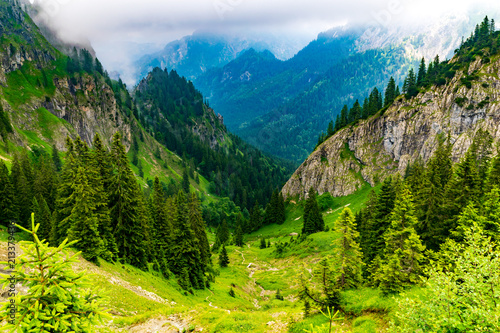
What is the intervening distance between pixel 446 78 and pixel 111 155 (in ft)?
411

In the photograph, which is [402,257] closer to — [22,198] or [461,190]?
[461,190]

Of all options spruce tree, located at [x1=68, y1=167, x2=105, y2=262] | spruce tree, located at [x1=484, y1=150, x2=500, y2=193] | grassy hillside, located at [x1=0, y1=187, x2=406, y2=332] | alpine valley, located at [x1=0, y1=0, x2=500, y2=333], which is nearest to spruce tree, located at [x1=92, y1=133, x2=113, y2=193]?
alpine valley, located at [x1=0, y1=0, x2=500, y2=333]

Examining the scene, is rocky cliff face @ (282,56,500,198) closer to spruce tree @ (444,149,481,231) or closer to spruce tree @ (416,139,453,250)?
spruce tree @ (416,139,453,250)

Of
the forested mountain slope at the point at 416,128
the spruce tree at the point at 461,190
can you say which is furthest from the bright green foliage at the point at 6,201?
the forested mountain slope at the point at 416,128

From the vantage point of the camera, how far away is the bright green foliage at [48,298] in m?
6.42

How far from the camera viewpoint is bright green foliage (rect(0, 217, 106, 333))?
6415mm

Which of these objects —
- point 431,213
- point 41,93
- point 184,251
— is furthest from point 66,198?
point 41,93

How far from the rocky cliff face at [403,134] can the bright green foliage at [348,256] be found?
291 feet

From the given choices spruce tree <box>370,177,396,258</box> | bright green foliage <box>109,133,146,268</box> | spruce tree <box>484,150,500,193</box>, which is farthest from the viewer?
spruce tree <box>370,177,396,258</box>

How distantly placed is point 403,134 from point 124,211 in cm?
11429

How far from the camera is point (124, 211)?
121ft

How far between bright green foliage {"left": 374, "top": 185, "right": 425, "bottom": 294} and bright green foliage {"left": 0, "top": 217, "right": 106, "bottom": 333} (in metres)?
21.6

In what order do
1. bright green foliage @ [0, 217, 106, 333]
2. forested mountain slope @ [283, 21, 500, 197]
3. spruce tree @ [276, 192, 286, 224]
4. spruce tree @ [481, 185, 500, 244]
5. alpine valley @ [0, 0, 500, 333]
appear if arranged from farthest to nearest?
spruce tree @ [276, 192, 286, 224] → forested mountain slope @ [283, 21, 500, 197] → spruce tree @ [481, 185, 500, 244] → alpine valley @ [0, 0, 500, 333] → bright green foliage @ [0, 217, 106, 333]

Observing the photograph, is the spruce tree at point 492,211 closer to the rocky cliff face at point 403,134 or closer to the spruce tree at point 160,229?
the spruce tree at point 160,229
